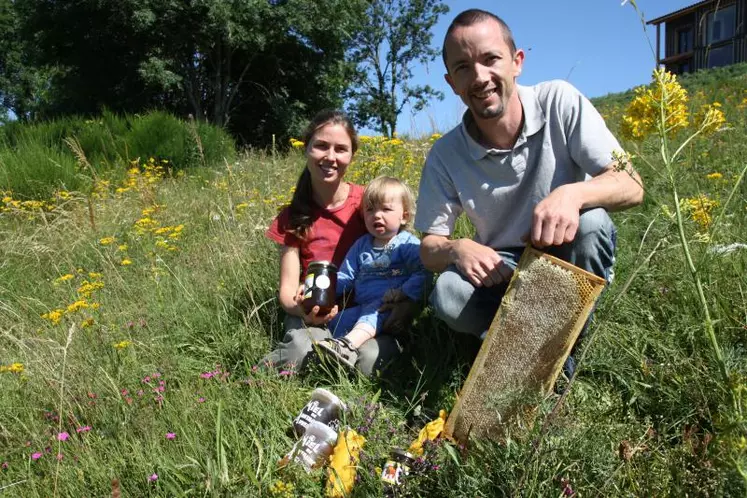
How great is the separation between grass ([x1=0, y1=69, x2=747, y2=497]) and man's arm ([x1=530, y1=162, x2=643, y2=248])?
0.17 metres

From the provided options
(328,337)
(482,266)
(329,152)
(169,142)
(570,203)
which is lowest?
(328,337)

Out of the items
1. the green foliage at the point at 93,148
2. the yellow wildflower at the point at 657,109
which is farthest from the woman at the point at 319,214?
the green foliage at the point at 93,148

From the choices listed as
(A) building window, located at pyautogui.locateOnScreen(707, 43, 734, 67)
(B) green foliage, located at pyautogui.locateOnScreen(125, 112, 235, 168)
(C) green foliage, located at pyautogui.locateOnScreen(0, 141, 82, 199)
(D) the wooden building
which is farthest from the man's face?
(A) building window, located at pyautogui.locateOnScreen(707, 43, 734, 67)

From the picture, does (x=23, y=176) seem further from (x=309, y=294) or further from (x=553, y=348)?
(x=553, y=348)

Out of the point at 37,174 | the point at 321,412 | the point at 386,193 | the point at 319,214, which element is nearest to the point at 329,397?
the point at 321,412

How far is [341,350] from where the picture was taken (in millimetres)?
2488

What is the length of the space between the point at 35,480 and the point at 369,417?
114 centimetres

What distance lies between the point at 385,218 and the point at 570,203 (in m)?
1.20

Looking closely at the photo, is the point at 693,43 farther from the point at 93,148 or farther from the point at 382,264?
the point at 382,264

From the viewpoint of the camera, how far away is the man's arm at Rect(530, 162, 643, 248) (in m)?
1.78

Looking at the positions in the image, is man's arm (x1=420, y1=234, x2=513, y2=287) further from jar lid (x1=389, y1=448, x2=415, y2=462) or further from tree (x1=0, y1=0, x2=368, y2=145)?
tree (x1=0, y1=0, x2=368, y2=145)

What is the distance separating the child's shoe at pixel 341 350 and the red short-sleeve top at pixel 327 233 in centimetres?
65

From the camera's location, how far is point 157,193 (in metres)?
5.98

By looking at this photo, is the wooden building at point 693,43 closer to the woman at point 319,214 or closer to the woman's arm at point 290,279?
Answer: the woman at point 319,214
